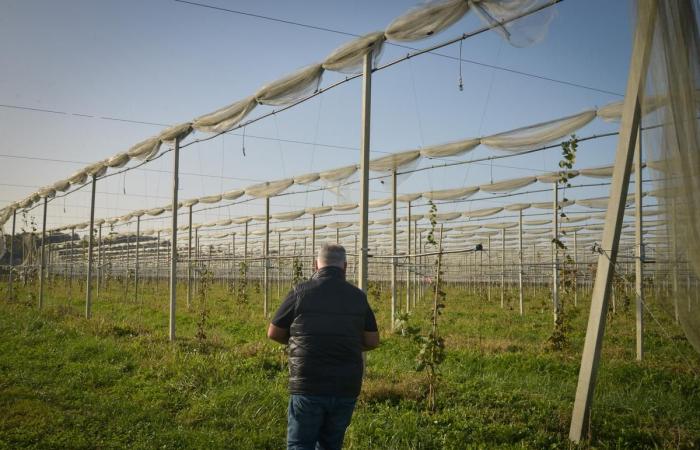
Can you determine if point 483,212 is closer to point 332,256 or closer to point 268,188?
point 268,188

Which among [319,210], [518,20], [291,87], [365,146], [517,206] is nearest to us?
[518,20]

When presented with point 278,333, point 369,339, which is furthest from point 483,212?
point 278,333

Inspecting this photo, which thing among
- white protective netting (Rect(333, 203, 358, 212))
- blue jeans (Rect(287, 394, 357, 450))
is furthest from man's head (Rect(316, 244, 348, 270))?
white protective netting (Rect(333, 203, 358, 212))

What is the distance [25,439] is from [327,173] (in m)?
8.12

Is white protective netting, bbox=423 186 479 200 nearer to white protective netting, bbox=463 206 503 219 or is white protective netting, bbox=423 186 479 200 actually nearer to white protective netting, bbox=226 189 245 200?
white protective netting, bbox=463 206 503 219

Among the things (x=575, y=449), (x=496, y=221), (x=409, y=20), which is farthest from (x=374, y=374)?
(x=496, y=221)

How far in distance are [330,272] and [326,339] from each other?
413 millimetres

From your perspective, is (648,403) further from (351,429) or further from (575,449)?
(351,429)

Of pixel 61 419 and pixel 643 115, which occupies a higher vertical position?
pixel 643 115

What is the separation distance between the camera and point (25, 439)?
4.48 meters

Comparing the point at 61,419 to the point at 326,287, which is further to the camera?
the point at 61,419

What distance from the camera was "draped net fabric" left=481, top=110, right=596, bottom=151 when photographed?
7605 mm

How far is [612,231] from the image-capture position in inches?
166

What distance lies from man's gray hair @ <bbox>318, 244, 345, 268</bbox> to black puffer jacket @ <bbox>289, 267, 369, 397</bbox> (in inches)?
4.1
